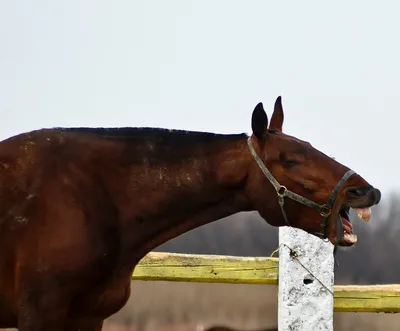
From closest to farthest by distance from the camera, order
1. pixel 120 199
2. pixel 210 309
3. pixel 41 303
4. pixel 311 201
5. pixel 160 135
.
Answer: pixel 41 303, pixel 311 201, pixel 120 199, pixel 160 135, pixel 210 309

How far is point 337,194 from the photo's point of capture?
350 cm

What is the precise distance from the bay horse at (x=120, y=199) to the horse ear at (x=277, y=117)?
0.04 metres

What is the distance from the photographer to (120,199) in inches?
146

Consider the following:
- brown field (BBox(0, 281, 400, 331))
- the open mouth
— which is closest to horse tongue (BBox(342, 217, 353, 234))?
the open mouth

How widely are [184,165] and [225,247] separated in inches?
115

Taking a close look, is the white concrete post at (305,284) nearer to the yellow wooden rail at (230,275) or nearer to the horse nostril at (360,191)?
the yellow wooden rail at (230,275)

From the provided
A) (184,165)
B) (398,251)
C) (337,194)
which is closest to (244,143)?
(184,165)

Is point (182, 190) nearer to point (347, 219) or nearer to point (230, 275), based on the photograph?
point (347, 219)

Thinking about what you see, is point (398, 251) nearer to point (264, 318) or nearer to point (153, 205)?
point (264, 318)

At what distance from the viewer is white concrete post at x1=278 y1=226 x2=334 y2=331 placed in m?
5.63

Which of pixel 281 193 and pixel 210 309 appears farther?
pixel 210 309

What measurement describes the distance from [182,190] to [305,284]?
2.28 meters

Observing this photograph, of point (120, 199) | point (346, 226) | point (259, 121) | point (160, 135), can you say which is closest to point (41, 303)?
point (120, 199)

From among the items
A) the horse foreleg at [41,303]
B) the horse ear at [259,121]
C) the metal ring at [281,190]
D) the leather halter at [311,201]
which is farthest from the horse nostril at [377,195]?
the horse foreleg at [41,303]
